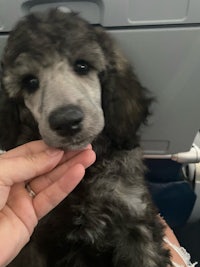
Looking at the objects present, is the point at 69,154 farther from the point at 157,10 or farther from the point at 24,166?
the point at 157,10

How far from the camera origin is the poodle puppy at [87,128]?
1.08m

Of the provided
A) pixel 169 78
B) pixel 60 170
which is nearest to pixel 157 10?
pixel 169 78

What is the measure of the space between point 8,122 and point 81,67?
10.6 inches

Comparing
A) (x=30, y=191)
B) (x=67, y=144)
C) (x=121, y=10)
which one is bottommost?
(x=30, y=191)

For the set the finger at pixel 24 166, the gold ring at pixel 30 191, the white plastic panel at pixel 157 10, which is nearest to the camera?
the finger at pixel 24 166

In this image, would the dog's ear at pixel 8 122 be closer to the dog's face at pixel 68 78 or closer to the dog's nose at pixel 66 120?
A: the dog's face at pixel 68 78

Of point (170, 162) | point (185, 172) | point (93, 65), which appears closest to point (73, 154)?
point (93, 65)

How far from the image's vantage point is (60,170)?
99cm

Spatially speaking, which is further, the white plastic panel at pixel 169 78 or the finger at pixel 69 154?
the white plastic panel at pixel 169 78

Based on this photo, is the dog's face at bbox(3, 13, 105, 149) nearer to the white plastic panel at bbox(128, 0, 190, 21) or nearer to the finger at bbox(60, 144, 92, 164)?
the finger at bbox(60, 144, 92, 164)

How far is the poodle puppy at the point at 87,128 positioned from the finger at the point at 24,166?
0.08 meters

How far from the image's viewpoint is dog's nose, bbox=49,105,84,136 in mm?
956

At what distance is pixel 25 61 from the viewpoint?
1.09 metres

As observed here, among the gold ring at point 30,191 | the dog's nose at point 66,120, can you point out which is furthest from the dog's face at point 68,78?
the gold ring at point 30,191
